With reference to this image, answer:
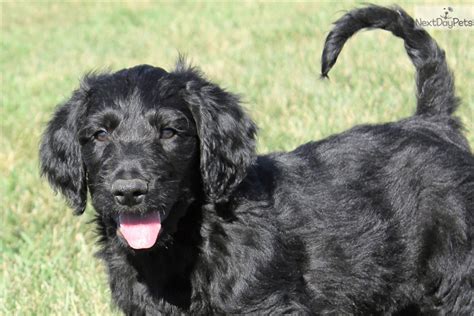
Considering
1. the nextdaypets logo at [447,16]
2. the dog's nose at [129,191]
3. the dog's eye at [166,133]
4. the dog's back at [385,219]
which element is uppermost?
the nextdaypets logo at [447,16]

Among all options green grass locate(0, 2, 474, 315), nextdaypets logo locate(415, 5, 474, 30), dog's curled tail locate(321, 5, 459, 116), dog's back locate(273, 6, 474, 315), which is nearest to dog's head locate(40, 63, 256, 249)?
dog's back locate(273, 6, 474, 315)

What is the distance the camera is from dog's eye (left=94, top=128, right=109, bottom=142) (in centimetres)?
417

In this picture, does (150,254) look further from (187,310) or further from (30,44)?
(30,44)

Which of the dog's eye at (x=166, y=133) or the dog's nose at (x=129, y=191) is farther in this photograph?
the dog's eye at (x=166, y=133)

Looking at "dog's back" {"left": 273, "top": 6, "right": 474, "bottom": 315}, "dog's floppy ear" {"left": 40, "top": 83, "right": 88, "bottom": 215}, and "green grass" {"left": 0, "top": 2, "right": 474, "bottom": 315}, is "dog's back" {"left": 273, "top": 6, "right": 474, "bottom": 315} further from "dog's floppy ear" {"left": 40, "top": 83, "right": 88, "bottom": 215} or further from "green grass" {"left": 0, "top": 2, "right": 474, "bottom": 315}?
"dog's floppy ear" {"left": 40, "top": 83, "right": 88, "bottom": 215}

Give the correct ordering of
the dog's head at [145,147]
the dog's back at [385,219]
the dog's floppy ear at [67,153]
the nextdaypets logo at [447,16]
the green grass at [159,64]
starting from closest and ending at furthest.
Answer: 1. the dog's head at [145,147]
2. the dog's floppy ear at [67,153]
3. the dog's back at [385,219]
4. the green grass at [159,64]
5. the nextdaypets logo at [447,16]

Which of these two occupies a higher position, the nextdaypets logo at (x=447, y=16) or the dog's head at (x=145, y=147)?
the nextdaypets logo at (x=447, y=16)

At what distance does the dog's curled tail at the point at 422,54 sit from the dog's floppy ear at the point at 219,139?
46.1 inches

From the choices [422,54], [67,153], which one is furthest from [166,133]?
[422,54]

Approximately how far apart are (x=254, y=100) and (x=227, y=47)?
348 centimetres

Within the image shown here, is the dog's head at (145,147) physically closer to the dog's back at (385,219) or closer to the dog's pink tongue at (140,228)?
the dog's pink tongue at (140,228)

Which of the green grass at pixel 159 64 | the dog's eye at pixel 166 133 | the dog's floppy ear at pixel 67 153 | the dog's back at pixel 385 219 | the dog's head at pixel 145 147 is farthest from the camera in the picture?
the green grass at pixel 159 64

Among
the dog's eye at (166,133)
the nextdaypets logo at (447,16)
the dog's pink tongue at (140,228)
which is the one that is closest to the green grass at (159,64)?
the nextdaypets logo at (447,16)

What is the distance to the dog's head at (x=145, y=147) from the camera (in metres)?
3.90
